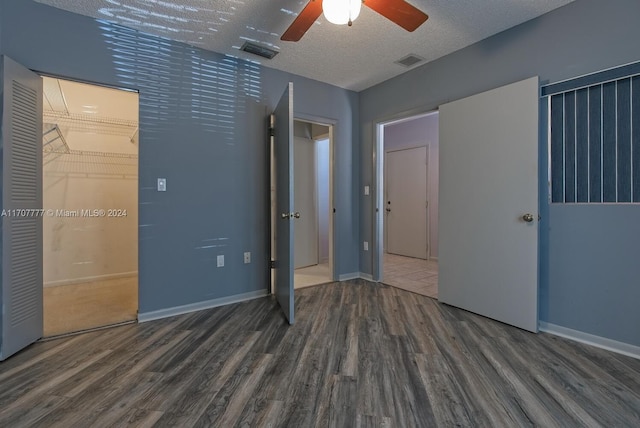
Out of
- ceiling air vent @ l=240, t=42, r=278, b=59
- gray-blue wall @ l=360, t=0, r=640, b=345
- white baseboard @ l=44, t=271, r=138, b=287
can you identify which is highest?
ceiling air vent @ l=240, t=42, r=278, b=59

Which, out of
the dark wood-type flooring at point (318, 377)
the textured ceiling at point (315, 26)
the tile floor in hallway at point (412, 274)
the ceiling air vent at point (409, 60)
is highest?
the ceiling air vent at point (409, 60)

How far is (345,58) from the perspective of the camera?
3.00m

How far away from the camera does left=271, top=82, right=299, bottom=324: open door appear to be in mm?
2486

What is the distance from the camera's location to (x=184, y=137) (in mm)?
2730

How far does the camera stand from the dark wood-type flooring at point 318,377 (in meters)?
1.42

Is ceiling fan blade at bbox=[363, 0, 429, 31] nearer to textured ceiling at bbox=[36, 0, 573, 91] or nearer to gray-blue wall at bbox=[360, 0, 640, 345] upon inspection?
textured ceiling at bbox=[36, 0, 573, 91]

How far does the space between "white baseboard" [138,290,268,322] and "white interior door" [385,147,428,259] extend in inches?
127

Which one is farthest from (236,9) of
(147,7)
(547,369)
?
(547,369)

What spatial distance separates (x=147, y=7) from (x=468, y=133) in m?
2.76

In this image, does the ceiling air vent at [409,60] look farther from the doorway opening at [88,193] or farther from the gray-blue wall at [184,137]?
the doorway opening at [88,193]

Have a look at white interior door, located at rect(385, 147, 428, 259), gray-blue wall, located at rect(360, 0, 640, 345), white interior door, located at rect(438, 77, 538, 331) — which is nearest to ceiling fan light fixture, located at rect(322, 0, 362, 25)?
white interior door, located at rect(438, 77, 538, 331)

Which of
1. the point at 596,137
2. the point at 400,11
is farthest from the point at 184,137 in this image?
the point at 596,137

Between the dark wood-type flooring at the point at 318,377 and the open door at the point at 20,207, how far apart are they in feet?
0.73

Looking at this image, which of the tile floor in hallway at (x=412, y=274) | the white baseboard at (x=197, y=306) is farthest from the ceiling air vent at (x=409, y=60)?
the white baseboard at (x=197, y=306)
